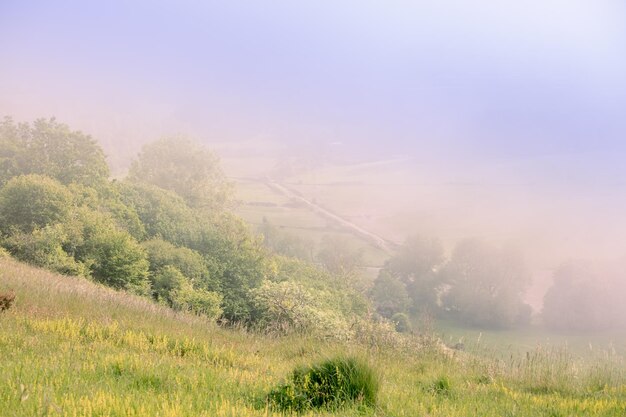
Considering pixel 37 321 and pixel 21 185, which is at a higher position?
pixel 21 185

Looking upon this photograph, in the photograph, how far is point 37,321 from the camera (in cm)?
991

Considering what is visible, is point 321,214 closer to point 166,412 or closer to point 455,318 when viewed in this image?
point 455,318

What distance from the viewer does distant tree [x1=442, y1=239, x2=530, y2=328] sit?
3199 inches

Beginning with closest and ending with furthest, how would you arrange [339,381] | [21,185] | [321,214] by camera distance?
[339,381]
[21,185]
[321,214]

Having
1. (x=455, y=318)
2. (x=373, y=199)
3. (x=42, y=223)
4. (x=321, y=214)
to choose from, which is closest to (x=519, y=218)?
(x=373, y=199)

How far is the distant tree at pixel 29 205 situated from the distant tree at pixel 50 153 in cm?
978

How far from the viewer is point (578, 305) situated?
80.6 meters

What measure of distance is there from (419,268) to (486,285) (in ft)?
41.0

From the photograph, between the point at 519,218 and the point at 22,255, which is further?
the point at 519,218

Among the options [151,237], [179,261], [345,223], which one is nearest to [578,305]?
[345,223]

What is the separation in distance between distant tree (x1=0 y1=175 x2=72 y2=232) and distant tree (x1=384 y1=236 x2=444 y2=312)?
65.9 m

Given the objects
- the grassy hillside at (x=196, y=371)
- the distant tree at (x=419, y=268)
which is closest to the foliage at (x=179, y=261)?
the grassy hillside at (x=196, y=371)

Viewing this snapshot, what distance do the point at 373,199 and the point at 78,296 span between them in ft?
469

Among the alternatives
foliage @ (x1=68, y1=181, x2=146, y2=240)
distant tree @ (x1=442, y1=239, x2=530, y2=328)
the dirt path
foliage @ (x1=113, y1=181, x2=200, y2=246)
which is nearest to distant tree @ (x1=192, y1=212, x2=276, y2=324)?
foliage @ (x1=113, y1=181, x2=200, y2=246)
